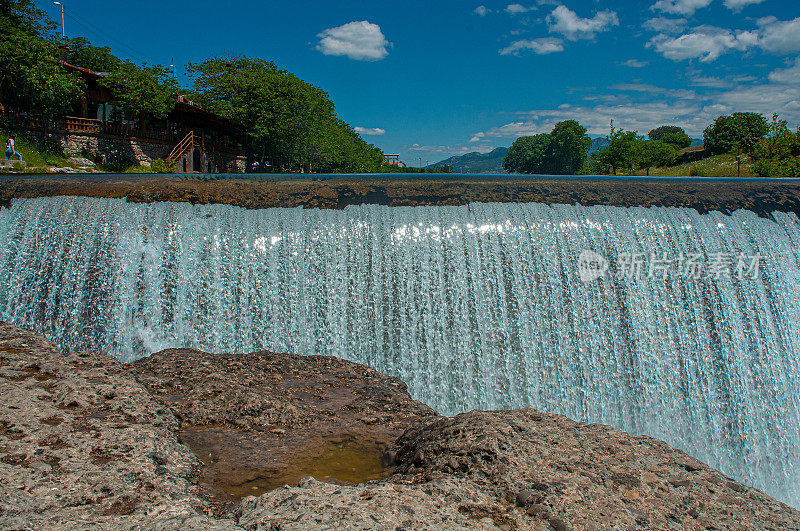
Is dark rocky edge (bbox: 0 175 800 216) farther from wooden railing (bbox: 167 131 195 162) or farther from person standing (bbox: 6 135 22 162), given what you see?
wooden railing (bbox: 167 131 195 162)

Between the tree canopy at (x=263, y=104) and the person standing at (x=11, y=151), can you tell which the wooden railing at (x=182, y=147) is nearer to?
the tree canopy at (x=263, y=104)

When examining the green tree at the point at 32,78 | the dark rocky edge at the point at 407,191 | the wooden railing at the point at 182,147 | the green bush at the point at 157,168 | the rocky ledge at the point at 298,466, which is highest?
the green tree at the point at 32,78

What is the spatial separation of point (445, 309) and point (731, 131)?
6280 centimetres

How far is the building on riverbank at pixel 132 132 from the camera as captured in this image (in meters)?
22.5

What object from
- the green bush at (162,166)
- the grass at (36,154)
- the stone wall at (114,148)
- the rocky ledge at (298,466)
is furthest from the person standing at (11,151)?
the rocky ledge at (298,466)

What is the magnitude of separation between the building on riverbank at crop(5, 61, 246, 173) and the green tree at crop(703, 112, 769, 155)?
50.5 metres

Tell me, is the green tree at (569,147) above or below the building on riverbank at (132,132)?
above

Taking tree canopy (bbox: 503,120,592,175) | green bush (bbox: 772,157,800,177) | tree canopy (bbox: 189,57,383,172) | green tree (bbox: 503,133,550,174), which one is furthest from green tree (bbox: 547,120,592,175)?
tree canopy (bbox: 189,57,383,172)

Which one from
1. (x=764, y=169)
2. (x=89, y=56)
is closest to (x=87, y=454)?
(x=764, y=169)

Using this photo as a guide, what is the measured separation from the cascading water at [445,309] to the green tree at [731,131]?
180 ft

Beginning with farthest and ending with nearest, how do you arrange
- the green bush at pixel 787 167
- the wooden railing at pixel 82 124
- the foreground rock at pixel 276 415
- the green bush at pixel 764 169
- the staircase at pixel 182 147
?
the staircase at pixel 182 147 → the green bush at pixel 764 169 → the green bush at pixel 787 167 → the wooden railing at pixel 82 124 → the foreground rock at pixel 276 415

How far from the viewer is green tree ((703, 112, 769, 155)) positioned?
174 ft

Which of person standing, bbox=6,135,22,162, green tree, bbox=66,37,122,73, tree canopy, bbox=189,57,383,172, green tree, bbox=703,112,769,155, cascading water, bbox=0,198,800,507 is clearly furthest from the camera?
green tree, bbox=703,112,769,155

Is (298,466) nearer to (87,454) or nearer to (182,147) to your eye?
(87,454)
